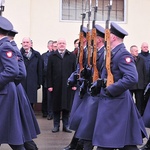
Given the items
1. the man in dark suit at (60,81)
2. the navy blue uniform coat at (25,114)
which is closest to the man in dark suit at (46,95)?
the man in dark suit at (60,81)

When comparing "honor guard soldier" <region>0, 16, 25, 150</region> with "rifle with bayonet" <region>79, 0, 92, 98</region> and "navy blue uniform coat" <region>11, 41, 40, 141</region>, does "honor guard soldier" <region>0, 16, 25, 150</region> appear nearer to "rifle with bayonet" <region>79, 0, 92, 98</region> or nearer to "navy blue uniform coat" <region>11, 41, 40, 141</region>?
"navy blue uniform coat" <region>11, 41, 40, 141</region>

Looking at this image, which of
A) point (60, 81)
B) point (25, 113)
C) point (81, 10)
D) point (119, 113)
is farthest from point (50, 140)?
point (81, 10)

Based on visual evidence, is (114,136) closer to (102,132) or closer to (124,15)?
(102,132)

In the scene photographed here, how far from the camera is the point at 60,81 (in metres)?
10.3

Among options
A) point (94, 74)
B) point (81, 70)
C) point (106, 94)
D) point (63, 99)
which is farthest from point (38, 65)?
point (106, 94)

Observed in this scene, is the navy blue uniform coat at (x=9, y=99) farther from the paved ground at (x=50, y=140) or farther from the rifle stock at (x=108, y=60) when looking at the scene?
the paved ground at (x=50, y=140)

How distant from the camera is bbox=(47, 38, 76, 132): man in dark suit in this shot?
10148 mm

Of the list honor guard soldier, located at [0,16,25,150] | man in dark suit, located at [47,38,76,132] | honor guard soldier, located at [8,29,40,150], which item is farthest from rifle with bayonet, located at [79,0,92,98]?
man in dark suit, located at [47,38,76,132]

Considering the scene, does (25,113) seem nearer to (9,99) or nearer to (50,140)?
(9,99)

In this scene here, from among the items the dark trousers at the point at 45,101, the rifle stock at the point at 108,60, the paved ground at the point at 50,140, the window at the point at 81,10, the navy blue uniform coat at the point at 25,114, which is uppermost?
the window at the point at 81,10

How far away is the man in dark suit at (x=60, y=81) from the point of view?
1015 centimetres

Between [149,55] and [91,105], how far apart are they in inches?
252

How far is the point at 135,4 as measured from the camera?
13742 millimetres

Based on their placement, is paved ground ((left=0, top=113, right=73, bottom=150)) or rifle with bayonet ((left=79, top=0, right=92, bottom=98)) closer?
rifle with bayonet ((left=79, top=0, right=92, bottom=98))
